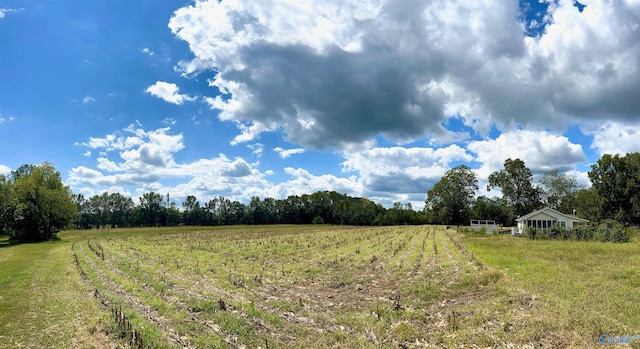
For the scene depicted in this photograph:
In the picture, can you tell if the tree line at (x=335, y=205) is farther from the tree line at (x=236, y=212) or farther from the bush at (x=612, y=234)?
Answer: the bush at (x=612, y=234)

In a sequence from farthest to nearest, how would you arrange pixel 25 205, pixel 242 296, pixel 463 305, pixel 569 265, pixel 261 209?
pixel 261 209 → pixel 25 205 → pixel 569 265 → pixel 242 296 → pixel 463 305

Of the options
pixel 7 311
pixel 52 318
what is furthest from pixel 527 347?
pixel 7 311

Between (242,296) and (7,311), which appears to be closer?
(7,311)

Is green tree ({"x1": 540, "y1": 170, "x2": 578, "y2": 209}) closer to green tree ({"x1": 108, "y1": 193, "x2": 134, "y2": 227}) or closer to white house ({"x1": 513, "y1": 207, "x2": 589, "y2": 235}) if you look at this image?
white house ({"x1": 513, "y1": 207, "x2": 589, "y2": 235})

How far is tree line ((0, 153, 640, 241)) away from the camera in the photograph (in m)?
51.6

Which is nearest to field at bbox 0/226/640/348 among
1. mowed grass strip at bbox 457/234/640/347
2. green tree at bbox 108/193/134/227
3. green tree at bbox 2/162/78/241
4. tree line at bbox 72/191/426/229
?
mowed grass strip at bbox 457/234/640/347

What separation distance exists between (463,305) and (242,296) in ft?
25.6

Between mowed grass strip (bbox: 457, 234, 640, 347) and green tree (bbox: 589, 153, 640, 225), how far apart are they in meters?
42.1

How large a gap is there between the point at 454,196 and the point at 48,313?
88576 mm

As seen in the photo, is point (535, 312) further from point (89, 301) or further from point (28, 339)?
point (89, 301)

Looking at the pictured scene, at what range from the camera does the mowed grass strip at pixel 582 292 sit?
27.6 feet

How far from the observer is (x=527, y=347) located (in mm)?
7684

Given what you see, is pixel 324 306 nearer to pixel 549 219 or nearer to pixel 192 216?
pixel 549 219

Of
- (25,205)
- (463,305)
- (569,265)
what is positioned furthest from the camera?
(25,205)
